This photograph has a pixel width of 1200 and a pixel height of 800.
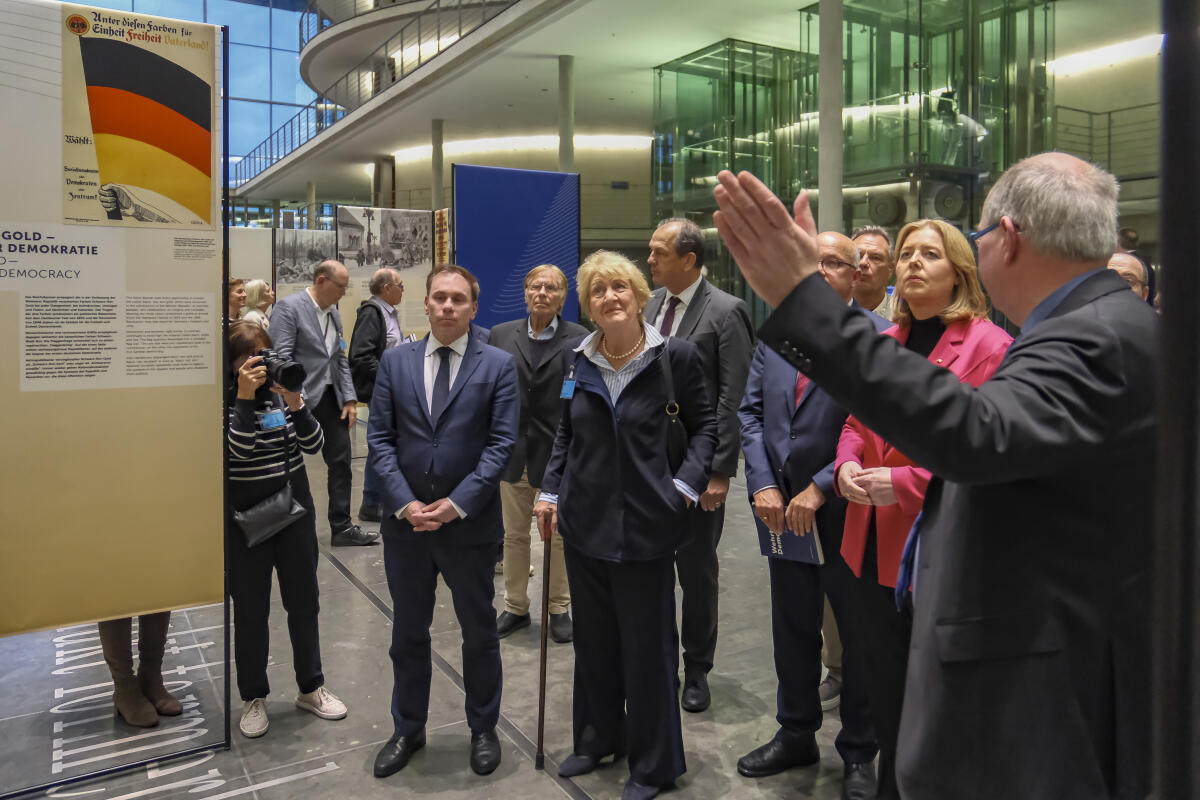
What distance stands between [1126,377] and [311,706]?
3.34 metres

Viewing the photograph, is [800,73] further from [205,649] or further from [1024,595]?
[1024,595]

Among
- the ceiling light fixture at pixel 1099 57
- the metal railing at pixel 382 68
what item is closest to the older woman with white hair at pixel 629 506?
the ceiling light fixture at pixel 1099 57

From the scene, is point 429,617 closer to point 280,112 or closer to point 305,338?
point 305,338

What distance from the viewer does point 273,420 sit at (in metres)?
3.33

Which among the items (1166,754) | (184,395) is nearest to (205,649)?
(184,395)

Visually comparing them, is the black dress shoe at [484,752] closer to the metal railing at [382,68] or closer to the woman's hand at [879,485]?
the woman's hand at [879,485]

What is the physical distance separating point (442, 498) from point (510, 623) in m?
1.60

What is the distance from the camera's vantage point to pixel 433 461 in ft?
10.3

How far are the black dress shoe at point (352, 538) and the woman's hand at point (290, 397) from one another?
2980 millimetres

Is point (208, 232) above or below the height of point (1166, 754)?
above

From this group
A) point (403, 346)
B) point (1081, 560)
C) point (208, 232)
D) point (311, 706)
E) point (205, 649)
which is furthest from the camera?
point (205, 649)

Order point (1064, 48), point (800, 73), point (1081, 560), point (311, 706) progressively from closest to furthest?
point (1081, 560), point (311, 706), point (1064, 48), point (800, 73)

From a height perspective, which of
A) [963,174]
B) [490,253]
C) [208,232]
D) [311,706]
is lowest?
[311,706]

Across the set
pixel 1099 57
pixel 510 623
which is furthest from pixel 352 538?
pixel 1099 57
